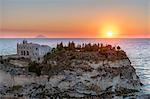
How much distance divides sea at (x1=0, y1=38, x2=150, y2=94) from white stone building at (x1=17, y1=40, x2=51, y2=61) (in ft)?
0.11

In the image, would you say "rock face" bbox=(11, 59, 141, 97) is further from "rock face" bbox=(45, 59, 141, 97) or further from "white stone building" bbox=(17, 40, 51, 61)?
"white stone building" bbox=(17, 40, 51, 61)

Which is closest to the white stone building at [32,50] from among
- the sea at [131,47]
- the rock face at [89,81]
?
the sea at [131,47]

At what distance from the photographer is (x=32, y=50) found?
3.10 meters

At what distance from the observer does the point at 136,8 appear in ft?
9.44

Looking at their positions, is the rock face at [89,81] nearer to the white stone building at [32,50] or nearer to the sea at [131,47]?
the sea at [131,47]

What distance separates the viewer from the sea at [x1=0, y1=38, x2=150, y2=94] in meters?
2.93

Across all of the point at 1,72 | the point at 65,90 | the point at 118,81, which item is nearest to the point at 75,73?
the point at 65,90

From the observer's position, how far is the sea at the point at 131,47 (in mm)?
2930

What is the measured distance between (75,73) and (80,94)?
6.9 inches

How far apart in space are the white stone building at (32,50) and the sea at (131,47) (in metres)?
0.03

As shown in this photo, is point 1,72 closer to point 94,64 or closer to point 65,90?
point 65,90

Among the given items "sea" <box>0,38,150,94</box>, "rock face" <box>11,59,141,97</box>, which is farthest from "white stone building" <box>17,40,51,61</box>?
"rock face" <box>11,59,141,97</box>

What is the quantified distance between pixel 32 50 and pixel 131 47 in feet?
2.60

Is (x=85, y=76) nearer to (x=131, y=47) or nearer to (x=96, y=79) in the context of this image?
(x=96, y=79)
